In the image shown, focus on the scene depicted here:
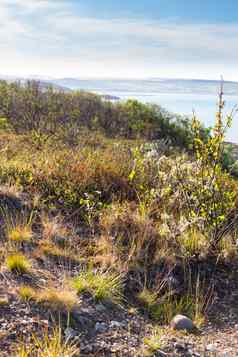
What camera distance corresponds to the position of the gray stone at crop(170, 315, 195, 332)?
2.88 meters

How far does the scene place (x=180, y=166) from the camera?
14.5 feet

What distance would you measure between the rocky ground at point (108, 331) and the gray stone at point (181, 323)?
0.06 metres

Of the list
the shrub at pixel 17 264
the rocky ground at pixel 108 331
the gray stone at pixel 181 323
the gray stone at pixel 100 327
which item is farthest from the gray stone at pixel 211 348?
the shrub at pixel 17 264

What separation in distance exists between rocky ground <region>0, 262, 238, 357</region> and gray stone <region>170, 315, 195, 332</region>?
0.06 meters

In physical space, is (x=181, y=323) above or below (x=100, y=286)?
below

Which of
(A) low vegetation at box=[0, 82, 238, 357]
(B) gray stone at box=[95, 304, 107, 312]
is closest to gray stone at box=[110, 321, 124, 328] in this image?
(B) gray stone at box=[95, 304, 107, 312]

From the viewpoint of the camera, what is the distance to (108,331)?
2.68 meters

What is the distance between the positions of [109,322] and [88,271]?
552 millimetres

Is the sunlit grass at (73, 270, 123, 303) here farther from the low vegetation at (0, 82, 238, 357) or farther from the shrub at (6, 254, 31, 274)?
the shrub at (6, 254, 31, 274)

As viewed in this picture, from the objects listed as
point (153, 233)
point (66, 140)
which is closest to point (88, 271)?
point (153, 233)

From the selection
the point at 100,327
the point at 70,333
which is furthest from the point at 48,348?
the point at 100,327

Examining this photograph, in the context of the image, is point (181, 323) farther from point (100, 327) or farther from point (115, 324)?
point (100, 327)

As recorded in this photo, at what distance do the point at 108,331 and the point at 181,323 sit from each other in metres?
0.58

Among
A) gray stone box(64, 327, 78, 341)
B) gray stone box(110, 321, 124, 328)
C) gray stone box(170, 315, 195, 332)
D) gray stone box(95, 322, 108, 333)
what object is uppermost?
gray stone box(64, 327, 78, 341)
